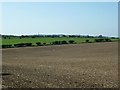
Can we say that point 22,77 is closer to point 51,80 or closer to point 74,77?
point 51,80

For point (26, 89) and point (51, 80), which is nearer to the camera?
point (26, 89)

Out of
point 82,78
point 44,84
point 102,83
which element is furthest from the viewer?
point 82,78

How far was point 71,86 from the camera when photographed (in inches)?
698

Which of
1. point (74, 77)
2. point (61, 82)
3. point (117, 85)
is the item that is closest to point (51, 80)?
point (61, 82)

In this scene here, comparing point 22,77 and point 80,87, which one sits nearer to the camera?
point 80,87

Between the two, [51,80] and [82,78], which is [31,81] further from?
[82,78]

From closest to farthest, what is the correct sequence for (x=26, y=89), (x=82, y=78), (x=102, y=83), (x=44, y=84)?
(x=26, y=89) < (x=44, y=84) < (x=102, y=83) < (x=82, y=78)

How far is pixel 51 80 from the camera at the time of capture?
756 inches

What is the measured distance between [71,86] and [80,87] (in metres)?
0.48

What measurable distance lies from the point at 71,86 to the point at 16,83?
2.97 meters

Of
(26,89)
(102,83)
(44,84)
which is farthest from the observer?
(102,83)

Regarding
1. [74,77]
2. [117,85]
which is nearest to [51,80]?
[74,77]

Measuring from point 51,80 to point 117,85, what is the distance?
379 centimetres

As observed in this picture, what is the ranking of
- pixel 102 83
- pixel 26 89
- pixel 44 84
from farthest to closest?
1. pixel 102 83
2. pixel 44 84
3. pixel 26 89
